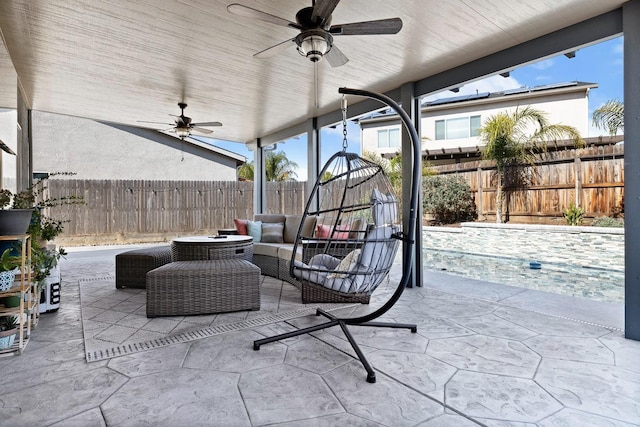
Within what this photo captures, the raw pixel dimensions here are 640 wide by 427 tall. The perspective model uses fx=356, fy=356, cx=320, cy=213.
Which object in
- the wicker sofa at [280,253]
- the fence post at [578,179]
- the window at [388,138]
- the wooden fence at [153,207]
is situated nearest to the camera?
the wicker sofa at [280,253]

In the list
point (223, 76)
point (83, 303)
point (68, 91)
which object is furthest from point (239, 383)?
point (68, 91)

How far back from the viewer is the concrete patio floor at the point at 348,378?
1700 mm

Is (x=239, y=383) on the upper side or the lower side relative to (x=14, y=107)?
lower

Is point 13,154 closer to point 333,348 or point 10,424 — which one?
point 10,424

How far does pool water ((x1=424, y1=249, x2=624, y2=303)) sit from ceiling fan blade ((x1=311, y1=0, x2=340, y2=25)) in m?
4.08

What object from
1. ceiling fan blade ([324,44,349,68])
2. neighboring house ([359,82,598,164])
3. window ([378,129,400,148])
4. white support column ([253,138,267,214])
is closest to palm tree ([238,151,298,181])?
neighboring house ([359,82,598,164])

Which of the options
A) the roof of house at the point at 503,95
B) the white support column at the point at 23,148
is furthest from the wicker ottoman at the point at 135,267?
the roof of house at the point at 503,95

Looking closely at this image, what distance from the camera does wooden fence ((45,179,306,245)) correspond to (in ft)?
28.0

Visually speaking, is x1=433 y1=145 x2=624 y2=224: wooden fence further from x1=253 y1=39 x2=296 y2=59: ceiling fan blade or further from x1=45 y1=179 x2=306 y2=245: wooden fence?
x1=253 y1=39 x2=296 y2=59: ceiling fan blade

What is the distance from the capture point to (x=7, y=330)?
2445 mm

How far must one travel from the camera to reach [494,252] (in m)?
7.83

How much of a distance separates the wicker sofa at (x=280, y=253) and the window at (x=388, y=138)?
24.8 ft

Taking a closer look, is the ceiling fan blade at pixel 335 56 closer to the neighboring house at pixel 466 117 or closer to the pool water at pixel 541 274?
the pool water at pixel 541 274

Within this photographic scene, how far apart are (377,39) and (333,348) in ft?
8.93
